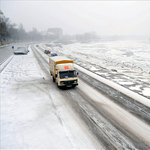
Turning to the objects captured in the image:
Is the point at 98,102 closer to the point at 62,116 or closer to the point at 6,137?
the point at 62,116

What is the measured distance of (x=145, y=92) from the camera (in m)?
12.5

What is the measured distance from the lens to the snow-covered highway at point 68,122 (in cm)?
641

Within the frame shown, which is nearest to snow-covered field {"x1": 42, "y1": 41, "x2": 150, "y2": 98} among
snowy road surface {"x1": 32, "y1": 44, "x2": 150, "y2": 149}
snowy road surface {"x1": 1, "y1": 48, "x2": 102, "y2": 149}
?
snowy road surface {"x1": 32, "y1": 44, "x2": 150, "y2": 149}

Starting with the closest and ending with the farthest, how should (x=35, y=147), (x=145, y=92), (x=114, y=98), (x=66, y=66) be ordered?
1. (x=35, y=147)
2. (x=114, y=98)
3. (x=145, y=92)
4. (x=66, y=66)

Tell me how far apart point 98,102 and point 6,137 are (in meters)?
6.67

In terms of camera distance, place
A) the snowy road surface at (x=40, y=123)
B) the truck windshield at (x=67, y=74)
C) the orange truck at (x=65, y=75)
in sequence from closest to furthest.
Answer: the snowy road surface at (x=40, y=123) → the orange truck at (x=65, y=75) → the truck windshield at (x=67, y=74)

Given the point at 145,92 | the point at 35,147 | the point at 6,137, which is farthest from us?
the point at 145,92

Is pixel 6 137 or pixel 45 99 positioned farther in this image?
pixel 45 99

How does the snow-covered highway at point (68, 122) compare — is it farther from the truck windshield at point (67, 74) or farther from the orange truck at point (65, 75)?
the truck windshield at point (67, 74)

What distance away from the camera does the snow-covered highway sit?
21.0ft

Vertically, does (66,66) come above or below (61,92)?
above

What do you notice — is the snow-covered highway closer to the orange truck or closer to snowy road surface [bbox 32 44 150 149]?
snowy road surface [bbox 32 44 150 149]

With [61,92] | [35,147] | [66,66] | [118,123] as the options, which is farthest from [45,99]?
[118,123]

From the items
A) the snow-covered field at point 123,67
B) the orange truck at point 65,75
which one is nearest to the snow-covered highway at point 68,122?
the orange truck at point 65,75
